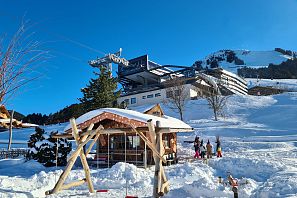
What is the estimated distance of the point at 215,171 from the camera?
15.1 metres

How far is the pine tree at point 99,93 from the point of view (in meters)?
31.3

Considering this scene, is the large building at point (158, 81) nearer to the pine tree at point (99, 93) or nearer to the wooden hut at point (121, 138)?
the pine tree at point (99, 93)

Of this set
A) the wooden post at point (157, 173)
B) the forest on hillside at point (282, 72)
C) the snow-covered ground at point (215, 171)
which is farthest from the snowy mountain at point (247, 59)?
the wooden post at point (157, 173)

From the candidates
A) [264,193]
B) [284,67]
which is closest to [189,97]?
[264,193]

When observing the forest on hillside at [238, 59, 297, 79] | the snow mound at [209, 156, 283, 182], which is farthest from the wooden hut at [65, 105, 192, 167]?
the forest on hillside at [238, 59, 297, 79]

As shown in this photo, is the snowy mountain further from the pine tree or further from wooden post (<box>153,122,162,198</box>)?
wooden post (<box>153,122,162,198</box>)

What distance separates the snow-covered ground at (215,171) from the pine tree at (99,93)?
29.9 ft

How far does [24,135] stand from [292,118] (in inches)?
1599

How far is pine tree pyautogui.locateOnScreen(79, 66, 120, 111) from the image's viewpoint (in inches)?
1233

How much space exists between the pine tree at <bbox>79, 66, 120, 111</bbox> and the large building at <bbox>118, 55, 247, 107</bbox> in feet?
67.6

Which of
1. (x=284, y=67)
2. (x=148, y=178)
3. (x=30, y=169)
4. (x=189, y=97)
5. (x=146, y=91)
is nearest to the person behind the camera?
(x=148, y=178)

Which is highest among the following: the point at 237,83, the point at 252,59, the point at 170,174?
the point at 252,59

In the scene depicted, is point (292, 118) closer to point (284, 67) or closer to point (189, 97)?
point (189, 97)

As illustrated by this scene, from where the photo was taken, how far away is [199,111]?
48.6 meters
